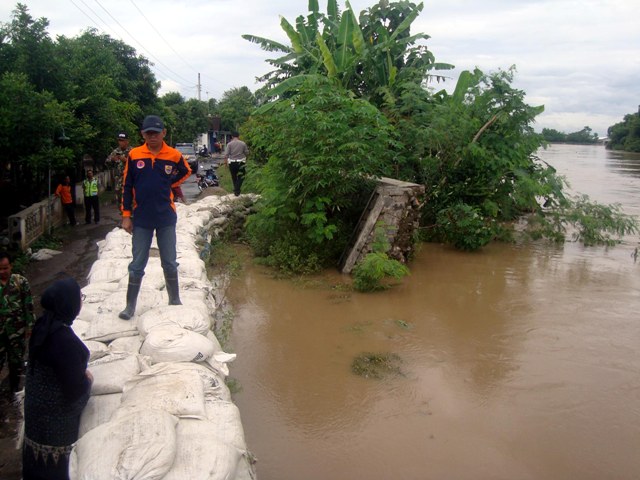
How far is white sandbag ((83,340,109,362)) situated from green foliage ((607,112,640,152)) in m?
59.2

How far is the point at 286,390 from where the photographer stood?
3.89m

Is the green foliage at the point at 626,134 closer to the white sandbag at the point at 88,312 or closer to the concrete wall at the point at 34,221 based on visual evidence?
the concrete wall at the point at 34,221

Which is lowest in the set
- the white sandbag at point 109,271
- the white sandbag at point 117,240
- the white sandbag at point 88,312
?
the white sandbag at point 88,312

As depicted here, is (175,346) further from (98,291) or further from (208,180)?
(208,180)

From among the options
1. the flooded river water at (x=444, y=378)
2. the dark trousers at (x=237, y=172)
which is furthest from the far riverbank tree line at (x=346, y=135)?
the flooded river water at (x=444, y=378)

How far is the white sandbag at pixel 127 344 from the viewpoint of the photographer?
10.2ft

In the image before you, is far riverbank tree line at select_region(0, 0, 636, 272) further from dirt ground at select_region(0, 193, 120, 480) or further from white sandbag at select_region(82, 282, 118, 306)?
white sandbag at select_region(82, 282, 118, 306)

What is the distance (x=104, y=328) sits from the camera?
3348mm

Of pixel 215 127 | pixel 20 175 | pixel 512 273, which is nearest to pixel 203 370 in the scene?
pixel 512 273

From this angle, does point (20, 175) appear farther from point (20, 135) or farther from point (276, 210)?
point (276, 210)

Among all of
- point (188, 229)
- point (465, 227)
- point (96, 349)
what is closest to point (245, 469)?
point (96, 349)

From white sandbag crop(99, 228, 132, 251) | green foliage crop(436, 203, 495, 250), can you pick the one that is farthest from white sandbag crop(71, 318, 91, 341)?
green foliage crop(436, 203, 495, 250)

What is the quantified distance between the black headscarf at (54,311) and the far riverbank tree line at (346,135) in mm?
4236

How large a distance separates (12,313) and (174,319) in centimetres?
98
